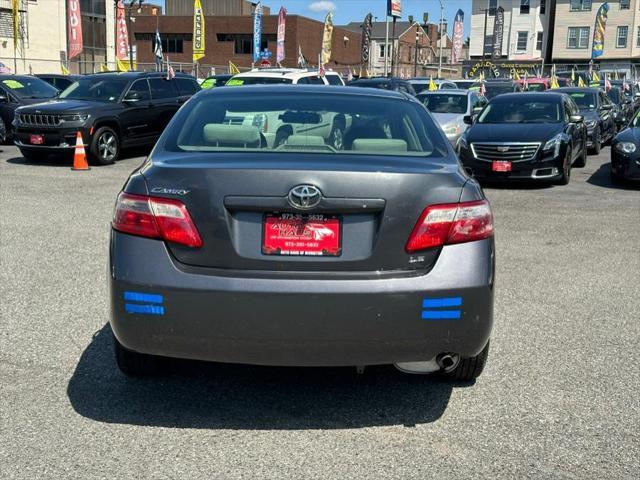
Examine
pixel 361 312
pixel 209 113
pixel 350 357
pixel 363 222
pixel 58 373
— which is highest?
pixel 209 113

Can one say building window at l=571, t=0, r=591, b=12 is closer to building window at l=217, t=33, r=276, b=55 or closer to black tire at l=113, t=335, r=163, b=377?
building window at l=217, t=33, r=276, b=55

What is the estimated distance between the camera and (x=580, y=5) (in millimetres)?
69438

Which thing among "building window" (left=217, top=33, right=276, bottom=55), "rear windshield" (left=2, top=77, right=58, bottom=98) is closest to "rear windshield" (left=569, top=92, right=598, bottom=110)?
"rear windshield" (left=2, top=77, right=58, bottom=98)

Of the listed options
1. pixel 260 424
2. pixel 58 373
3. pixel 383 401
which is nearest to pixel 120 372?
pixel 58 373

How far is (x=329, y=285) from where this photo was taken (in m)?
3.51

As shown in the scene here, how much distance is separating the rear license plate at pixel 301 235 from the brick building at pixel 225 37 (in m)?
75.5

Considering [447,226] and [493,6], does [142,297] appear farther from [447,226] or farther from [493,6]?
[493,6]

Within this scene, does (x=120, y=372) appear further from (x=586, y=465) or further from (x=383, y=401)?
(x=586, y=465)

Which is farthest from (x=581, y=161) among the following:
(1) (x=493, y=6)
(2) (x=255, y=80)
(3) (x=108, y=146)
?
(1) (x=493, y=6)

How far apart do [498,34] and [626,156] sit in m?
60.0

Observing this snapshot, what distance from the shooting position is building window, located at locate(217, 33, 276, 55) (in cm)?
8138

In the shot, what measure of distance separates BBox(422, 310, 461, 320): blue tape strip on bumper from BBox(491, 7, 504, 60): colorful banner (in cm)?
6997

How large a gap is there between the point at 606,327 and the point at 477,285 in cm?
243

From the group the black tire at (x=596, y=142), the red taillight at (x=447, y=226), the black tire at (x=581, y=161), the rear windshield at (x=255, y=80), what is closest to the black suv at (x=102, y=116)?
the rear windshield at (x=255, y=80)
